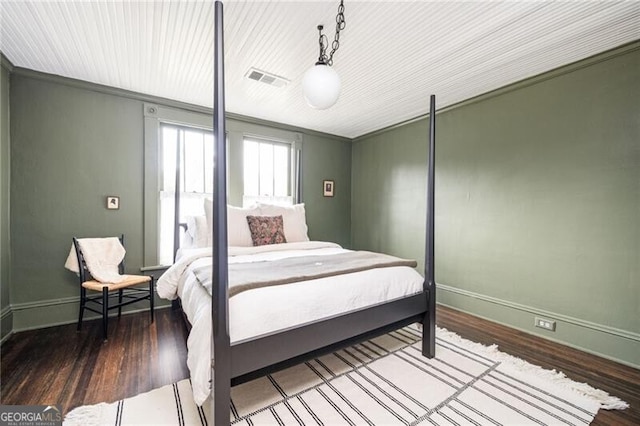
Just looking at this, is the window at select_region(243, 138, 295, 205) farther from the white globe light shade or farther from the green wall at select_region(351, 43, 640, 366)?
the white globe light shade

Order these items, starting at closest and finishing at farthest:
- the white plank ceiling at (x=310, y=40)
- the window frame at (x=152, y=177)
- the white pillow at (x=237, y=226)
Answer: the white plank ceiling at (x=310, y=40) → the white pillow at (x=237, y=226) → the window frame at (x=152, y=177)

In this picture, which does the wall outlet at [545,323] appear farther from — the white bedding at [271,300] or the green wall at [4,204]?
the green wall at [4,204]

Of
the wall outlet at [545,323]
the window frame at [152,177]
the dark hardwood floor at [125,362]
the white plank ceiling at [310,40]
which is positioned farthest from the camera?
the window frame at [152,177]

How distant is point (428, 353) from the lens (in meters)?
2.24

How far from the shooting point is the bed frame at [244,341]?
1.30 m

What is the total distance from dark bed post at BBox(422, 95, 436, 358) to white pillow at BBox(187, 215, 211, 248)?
7.26ft

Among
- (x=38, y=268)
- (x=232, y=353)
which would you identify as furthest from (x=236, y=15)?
(x=38, y=268)

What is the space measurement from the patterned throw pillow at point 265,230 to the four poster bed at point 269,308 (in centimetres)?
72

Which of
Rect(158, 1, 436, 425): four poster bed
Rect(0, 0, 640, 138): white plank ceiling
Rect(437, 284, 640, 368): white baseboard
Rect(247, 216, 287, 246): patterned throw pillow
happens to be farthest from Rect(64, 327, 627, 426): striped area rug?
Rect(0, 0, 640, 138): white plank ceiling

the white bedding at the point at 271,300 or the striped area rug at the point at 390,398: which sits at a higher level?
the white bedding at the point at 271,300

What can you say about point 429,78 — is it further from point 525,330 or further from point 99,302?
point 99,302

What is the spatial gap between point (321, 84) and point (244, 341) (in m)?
1.59

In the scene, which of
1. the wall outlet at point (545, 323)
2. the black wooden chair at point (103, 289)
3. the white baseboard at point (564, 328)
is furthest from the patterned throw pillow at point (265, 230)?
the wall outlet at point (545, 323)

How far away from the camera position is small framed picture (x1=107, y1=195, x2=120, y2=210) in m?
3.09
